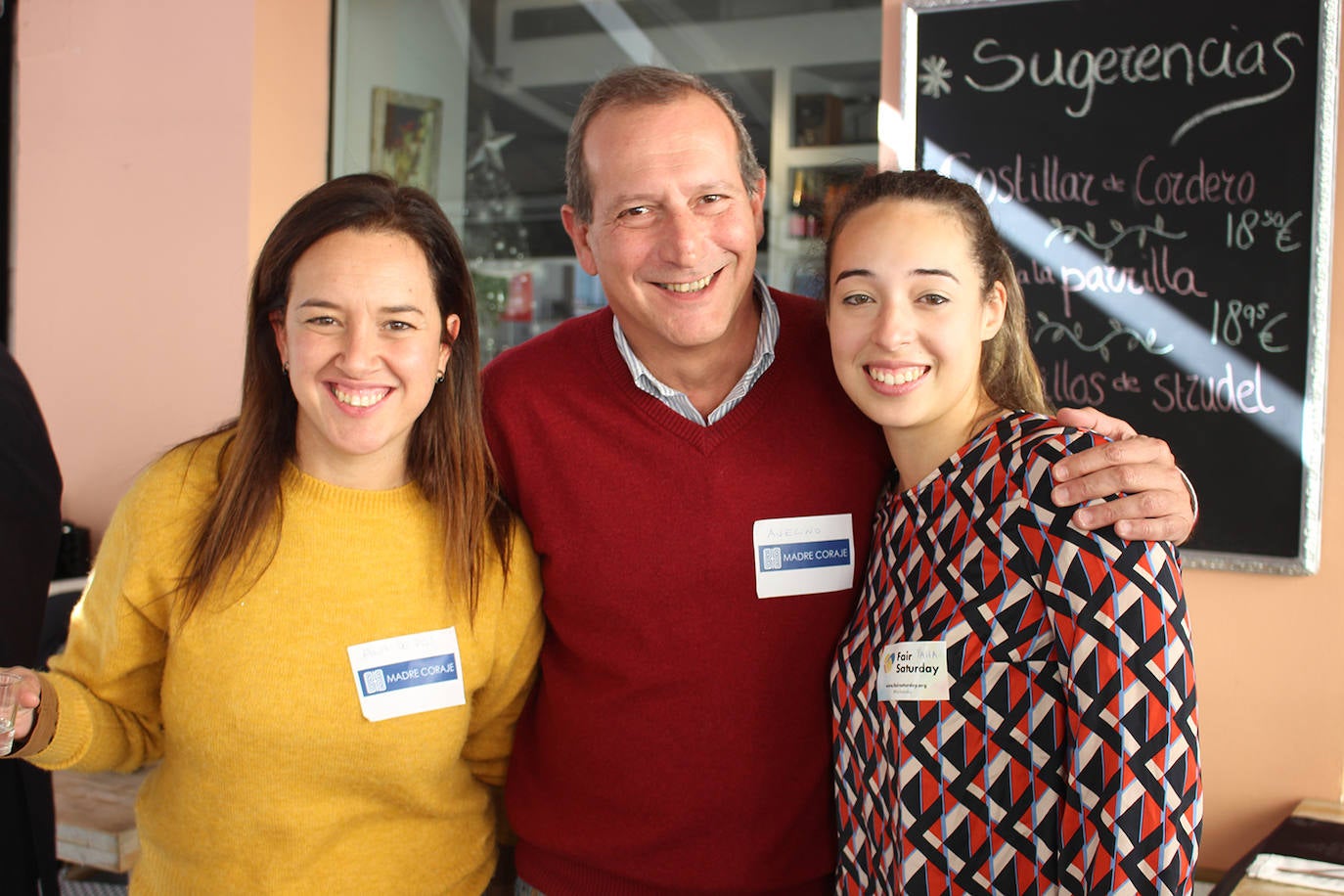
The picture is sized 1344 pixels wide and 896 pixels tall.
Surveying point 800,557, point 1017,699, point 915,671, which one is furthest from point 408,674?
point 1017,699

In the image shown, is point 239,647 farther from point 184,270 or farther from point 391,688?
point 184,270

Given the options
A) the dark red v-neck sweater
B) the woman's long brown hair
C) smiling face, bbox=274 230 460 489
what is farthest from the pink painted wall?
the dark red v-neck sweater

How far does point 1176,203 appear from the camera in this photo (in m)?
2.50

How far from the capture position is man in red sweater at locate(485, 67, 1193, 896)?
5.40ft

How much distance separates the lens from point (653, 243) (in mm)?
1734

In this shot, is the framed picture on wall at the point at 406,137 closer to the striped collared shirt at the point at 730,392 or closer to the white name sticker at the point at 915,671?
the striped collared shirt at the point at 730,392

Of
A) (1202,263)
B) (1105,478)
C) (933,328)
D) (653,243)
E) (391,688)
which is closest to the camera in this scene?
(1105,478)

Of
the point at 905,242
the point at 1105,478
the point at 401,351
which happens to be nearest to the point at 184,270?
the point at 401,351

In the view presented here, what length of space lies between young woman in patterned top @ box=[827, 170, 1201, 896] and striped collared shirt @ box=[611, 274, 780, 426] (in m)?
0.20

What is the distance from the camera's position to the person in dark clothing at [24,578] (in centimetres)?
190

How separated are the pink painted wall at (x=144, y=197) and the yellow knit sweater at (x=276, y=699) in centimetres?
220

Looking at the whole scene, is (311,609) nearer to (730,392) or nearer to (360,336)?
(360,336)

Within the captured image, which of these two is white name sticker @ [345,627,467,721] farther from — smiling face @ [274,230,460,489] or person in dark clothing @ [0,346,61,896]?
person in dark clothing @ [0,346,61,896]

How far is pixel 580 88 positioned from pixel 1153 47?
2037 mm
